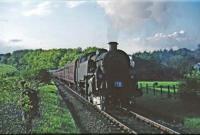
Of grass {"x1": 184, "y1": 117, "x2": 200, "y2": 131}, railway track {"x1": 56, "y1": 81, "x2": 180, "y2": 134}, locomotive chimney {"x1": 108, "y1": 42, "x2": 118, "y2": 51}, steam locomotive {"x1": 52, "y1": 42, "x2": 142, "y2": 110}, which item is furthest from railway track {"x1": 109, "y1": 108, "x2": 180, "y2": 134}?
locomotive chimney {"x1": 108, "y1": 42, "x2": 118, "y2": 51}

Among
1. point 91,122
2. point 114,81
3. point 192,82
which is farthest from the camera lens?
point 192,82

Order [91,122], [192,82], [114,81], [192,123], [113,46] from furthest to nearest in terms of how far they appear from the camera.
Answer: [192,82], [113,46], [114,81], [91,122], [192,123]

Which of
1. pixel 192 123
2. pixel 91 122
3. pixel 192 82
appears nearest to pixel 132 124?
pixel 91 122

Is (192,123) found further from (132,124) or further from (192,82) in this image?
(192,82)

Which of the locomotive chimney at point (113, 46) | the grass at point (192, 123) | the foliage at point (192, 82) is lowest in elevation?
the grass at point (192, 123)

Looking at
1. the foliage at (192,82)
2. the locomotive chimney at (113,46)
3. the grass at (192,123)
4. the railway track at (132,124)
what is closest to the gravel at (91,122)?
the railway track at (132,124)

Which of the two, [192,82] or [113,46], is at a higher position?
[113,46]

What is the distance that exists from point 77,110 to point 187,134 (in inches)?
374

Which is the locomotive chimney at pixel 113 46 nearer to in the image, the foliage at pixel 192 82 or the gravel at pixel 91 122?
the gravel at pixel 91 122

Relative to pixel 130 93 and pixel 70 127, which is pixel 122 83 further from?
pixel 70 127

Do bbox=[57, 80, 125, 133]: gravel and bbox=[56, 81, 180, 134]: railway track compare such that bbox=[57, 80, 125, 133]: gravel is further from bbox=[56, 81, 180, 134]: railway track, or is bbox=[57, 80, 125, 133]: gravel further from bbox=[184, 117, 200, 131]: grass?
bbox=[184, 117, 200, 131]: grass

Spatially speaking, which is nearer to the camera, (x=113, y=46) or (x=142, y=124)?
(x=142, y=124)

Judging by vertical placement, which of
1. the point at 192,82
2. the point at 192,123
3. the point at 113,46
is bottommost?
the point at 192,123

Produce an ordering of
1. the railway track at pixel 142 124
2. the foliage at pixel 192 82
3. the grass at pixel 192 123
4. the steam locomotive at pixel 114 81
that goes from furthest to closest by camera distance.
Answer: the foliage at pixel 192 82 → the steam locomotive at pixel 114 81 → the grass at pixel 192 123 → the railway track at pixel 142 124
